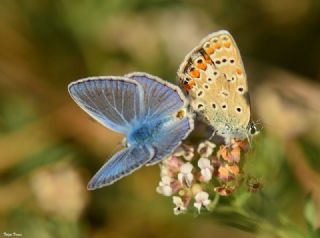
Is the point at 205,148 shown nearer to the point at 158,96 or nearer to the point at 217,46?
the point at 158,96

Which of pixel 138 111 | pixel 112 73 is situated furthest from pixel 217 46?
pixel 112 73

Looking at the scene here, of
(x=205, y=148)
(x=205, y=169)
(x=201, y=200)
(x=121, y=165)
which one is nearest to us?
Result: (x=121, y=165)

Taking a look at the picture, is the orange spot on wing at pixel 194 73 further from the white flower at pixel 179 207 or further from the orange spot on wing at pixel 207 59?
the white flower at pixel 179 207

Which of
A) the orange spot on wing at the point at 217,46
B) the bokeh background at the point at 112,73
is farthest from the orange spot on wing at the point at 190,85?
the bokeh background at the point at 112,73

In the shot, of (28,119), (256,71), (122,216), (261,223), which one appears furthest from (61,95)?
(261,223)

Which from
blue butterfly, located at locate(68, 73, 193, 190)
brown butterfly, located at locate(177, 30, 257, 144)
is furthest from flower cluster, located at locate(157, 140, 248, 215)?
blue butterfly, located at locate(68, 73, 193, 190)

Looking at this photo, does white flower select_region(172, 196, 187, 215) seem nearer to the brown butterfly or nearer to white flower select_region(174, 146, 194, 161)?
white flower select_region(174, 146, 194, 161)
